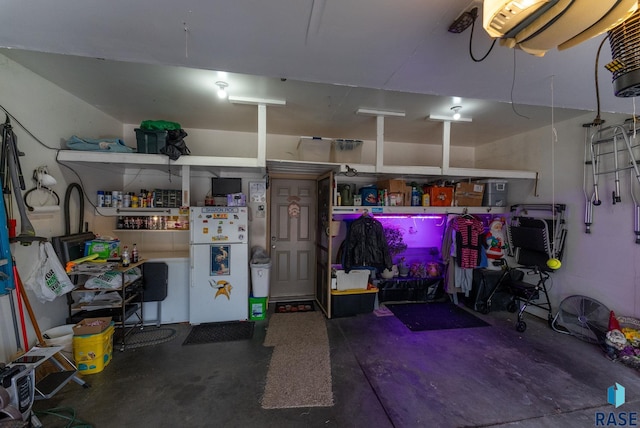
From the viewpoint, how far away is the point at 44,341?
86.8 inches

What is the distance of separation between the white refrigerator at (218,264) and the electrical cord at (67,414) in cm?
140

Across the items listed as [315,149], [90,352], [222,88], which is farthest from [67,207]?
[315,149]

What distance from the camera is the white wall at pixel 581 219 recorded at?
2.80 metres

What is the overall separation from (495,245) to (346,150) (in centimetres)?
291

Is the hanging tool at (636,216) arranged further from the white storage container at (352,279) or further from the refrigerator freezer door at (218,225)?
the refrigerator freezer door at (218,225)

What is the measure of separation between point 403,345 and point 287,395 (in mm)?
1475

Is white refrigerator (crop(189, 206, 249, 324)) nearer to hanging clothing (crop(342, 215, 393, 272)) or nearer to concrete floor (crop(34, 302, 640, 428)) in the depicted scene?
concrete floor (crop(34, 302, 640, 428))

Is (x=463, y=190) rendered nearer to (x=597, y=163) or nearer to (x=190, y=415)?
(x=597, y=163)

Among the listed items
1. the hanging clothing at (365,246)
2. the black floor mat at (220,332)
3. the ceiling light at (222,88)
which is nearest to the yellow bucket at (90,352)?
the black floor mat at (220,332)

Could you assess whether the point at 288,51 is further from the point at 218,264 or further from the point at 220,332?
the point at 220,332

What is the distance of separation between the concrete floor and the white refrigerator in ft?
1.42

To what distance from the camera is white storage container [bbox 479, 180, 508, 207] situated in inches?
156

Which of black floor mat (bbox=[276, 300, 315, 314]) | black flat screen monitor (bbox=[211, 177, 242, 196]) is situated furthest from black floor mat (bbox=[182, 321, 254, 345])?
black flat screen monitor (bbox=[211, 177, 242, 196])

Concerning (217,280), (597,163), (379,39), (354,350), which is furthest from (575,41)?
(217,280)
